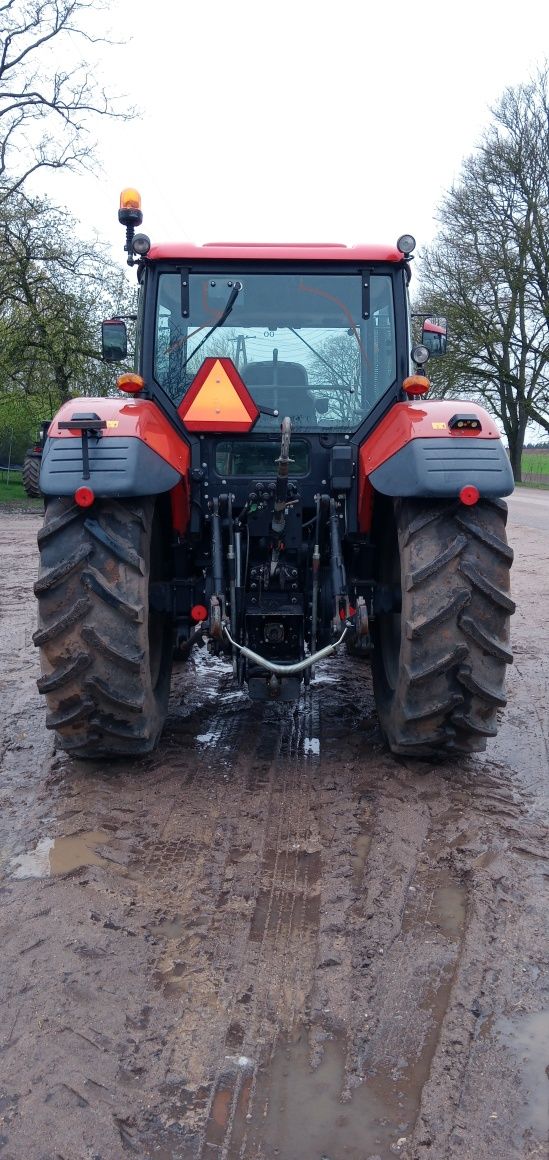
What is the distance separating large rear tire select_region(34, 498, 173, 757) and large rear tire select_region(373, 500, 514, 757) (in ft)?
3.67

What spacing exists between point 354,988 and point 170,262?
3428mm

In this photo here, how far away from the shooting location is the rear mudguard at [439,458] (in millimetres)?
3969

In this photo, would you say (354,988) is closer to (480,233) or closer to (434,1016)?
(434,1016)

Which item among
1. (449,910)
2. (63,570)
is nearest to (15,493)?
(63,570)

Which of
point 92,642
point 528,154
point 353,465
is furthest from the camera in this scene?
point 528,154

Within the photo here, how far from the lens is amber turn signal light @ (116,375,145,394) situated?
4469 millimetres

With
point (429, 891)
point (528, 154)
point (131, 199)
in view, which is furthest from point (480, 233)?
point (429, 891)

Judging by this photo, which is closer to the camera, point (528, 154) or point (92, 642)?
point (92, 642)

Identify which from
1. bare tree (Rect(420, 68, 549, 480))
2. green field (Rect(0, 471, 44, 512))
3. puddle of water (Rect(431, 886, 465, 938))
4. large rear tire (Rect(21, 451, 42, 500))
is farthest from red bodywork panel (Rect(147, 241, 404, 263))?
→ bare tree (Rect(420, 68, 549, 480))

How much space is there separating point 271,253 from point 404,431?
1.21 metres

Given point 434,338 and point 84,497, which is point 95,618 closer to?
point 84,497

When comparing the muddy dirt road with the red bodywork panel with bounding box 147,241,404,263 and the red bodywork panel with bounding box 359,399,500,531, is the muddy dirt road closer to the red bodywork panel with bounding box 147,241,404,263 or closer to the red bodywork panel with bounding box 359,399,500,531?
the red bodywork panel with bounding box 359,399,500,531

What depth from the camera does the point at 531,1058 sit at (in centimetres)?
246

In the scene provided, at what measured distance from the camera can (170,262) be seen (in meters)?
4.75
